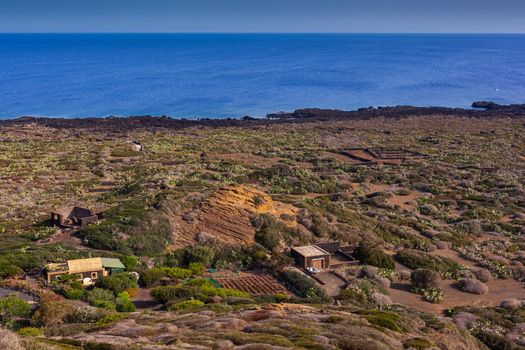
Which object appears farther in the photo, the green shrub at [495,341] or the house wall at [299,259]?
Result: the house wall at [299,259]

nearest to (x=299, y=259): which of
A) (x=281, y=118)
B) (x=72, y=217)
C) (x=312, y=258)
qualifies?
(x=312, y=258)

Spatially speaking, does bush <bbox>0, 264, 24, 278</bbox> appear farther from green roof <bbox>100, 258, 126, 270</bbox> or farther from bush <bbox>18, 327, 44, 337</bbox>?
bush <bbox>18, 327, 44, 337</bbox>

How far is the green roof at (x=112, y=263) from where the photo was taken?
22.9m

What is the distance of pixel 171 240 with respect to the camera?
2764cm

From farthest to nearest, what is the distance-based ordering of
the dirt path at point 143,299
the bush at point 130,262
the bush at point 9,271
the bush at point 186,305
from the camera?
the bush at point 130,262, the bush at point 9,271, the dirt path at point 143,299, the bush at point 186,305

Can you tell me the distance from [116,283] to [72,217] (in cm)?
1050

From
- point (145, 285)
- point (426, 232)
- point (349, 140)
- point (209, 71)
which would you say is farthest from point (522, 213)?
point (209, 71)

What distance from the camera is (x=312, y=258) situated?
26.1 metres

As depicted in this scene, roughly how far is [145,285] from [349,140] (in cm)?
5916

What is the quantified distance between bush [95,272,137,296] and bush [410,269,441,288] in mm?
14070

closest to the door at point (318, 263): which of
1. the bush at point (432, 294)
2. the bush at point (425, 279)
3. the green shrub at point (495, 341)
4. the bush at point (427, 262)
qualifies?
the bush at point (425, 279)

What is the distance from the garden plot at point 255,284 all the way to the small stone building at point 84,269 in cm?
507

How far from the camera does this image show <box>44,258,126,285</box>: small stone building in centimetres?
2147

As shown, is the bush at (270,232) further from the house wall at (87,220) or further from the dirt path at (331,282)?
the house wall at (87,220)
